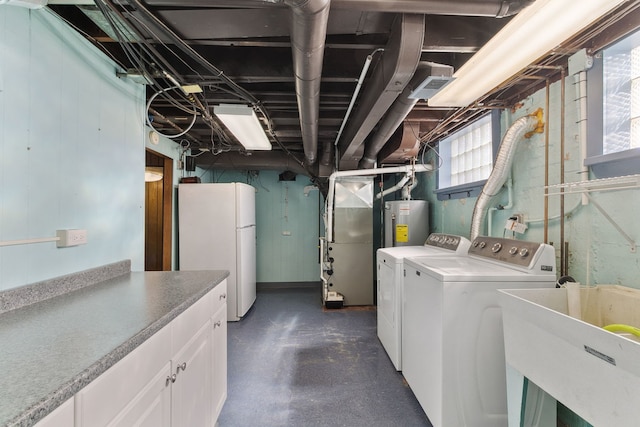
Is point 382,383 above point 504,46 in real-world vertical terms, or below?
below

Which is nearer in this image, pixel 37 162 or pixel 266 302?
pixel 37 162

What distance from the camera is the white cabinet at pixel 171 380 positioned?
715 mm

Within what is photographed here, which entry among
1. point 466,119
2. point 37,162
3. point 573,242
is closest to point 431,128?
point 466,119

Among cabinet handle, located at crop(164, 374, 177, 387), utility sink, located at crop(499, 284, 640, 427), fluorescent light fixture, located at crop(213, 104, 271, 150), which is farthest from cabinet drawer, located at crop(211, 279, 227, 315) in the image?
utility sink, located at crop(499, 284, 640, 427)

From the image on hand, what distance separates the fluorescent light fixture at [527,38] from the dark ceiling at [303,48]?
86mm

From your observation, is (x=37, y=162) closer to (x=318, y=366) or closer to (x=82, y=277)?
(x=82, y=277)

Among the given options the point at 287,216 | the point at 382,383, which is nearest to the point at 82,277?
the point at 382,383

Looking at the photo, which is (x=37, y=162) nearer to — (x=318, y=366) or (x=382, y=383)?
(x=318, y=366)

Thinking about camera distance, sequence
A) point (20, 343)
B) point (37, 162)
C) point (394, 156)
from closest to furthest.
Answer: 1. point (20, 343)
2. point (37, 162)
3. point (394, 156)

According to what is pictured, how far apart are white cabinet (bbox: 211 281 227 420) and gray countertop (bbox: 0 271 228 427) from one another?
0.28m

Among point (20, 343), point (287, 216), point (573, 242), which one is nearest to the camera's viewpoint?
point (20, 343)

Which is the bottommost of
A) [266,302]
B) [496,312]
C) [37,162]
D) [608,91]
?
[266,302]

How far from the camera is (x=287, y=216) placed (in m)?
4.80

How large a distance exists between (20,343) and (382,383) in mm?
2129
